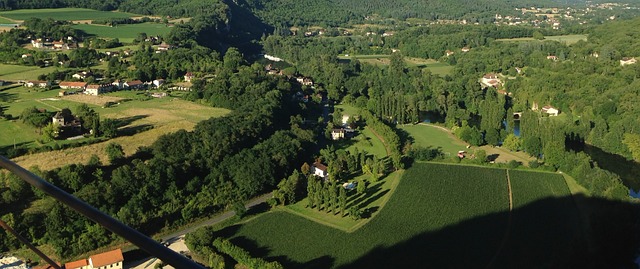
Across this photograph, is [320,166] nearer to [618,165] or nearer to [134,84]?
[618,165]

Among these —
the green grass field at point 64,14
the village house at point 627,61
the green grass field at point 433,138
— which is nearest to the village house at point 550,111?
the green grass field at point 433,138

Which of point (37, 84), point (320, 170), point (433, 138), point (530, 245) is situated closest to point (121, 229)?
point (530, 245)

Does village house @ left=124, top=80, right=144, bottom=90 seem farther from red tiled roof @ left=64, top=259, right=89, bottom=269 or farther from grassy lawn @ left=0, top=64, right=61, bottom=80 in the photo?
red tiled roof @ left=64, top=259, right=89, bottom=269

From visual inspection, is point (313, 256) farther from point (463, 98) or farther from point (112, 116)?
point (463, 98)

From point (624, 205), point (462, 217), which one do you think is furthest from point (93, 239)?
point (624, 205)

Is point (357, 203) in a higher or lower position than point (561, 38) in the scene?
lower

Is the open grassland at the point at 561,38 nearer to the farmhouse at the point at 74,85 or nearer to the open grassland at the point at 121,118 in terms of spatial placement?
the open grassland at the point at 121,118
